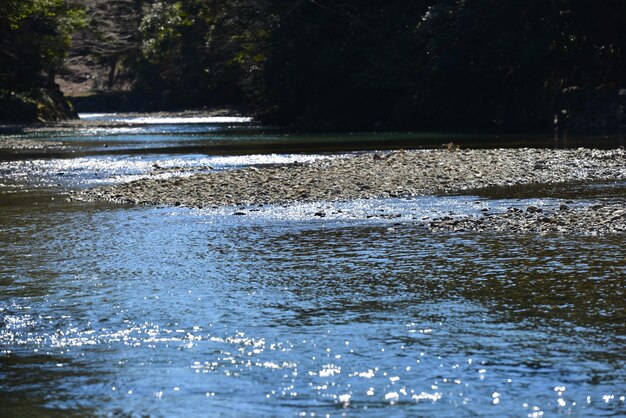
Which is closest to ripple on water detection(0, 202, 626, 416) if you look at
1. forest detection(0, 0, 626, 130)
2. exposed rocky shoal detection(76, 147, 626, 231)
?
exposed rocky shoal detection(76, 147, 626, 231)

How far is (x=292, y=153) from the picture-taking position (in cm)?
3734

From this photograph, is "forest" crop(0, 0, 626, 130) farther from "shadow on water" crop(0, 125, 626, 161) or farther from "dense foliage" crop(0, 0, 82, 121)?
"shadow on water" crop(0, 125, 626, 161)

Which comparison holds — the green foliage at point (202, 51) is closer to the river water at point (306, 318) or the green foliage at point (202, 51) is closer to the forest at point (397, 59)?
the forest at point (397, 59)

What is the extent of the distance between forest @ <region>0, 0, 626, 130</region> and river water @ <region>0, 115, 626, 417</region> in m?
31.0

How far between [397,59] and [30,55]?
85.0ft

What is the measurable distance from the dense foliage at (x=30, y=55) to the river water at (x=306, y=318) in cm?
4770

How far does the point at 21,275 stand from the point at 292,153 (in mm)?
23361

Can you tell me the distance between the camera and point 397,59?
54.0m

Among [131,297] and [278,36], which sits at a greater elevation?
[278,36]

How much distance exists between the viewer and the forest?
49312 millimetres

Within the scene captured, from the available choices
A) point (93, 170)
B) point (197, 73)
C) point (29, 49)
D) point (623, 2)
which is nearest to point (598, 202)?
point (93, 170)

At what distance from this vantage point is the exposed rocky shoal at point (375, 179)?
22859 mm

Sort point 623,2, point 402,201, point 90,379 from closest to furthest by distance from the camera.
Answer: point 90,379
point 402,201
point 623,2

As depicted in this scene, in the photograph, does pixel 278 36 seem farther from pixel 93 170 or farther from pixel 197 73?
pixel 197 73
